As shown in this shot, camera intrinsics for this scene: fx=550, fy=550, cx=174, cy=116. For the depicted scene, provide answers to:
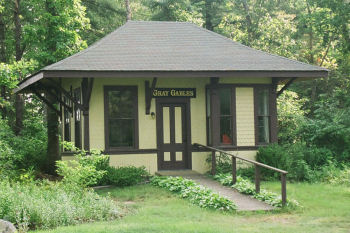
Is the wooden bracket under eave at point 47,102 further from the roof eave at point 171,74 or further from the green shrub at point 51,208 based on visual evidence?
the green shrub at point 51,208

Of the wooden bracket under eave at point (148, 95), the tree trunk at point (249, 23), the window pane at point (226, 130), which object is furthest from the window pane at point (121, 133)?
the tree trunk at point (249, 23)

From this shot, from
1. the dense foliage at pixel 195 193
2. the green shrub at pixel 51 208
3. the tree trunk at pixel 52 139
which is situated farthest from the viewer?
the tree trunk at pixel 52 139

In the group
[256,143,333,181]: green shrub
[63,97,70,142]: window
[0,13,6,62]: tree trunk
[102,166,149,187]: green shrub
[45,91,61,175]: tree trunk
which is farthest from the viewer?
[0,13,6,62]: tree trunk

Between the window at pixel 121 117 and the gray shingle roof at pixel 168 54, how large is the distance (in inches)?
45.2

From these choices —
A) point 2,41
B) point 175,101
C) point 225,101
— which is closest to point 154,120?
point 175,101

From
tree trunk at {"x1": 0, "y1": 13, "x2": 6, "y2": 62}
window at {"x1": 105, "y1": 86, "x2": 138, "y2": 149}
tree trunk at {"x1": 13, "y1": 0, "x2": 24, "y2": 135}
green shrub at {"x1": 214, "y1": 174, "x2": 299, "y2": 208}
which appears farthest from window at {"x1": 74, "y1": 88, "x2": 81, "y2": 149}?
tree trunk at {"x1": 0, "y1": 13, "x2": 6, "y2": 62}

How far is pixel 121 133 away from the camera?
1778cm

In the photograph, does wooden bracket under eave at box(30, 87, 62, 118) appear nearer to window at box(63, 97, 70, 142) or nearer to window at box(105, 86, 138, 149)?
window at box(63, 97, 70, 142)

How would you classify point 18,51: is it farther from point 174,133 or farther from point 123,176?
point 123,176

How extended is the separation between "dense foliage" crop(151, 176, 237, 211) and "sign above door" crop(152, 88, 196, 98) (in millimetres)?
2951

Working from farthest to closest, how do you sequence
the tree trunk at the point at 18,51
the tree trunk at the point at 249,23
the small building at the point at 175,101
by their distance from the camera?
the tree trunk at the point at 249,23 → the tree trunk at the point at 18,51 → the small building at the point at 175,101

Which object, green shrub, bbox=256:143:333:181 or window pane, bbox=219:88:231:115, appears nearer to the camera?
green shrub, bbox=256:143:333:181

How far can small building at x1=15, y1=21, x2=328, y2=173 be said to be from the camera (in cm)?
1738

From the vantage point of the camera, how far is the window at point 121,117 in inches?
696
